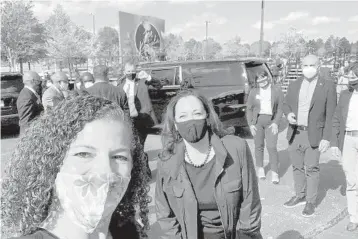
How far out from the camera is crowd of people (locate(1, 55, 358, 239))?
1.19m

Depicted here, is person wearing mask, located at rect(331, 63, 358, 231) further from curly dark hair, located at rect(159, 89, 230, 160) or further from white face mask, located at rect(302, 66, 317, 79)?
curly dark hair, located at rect(159, 89, 230, 160)

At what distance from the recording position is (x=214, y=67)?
27.7 feet

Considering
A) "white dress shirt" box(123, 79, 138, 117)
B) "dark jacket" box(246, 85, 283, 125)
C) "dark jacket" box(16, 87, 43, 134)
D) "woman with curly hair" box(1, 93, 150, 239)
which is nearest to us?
"woman with curly hair" box(1, 93, 150, 239)

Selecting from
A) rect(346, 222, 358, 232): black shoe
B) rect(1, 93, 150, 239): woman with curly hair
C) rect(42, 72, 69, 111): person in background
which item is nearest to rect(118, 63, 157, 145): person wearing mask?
rect(42, 72, 69, 111): person in background

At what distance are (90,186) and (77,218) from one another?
0.10m

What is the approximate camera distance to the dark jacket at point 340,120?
430 centimetres

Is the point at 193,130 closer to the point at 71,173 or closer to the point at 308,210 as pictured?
the point at 71,173

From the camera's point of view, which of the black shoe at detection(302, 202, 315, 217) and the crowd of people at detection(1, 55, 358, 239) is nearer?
the crowd of people at detection(1, 55, 358, 239)

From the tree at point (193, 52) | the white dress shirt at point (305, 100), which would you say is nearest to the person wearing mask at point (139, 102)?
the white dress shirt at point (305, 100)

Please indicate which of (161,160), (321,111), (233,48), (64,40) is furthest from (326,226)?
(233,48)

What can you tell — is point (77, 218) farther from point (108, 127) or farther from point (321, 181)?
point (321, 181)

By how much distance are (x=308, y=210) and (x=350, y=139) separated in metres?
0.95

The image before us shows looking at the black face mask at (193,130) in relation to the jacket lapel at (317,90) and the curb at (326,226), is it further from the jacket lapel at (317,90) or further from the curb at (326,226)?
the jacket lapel at (317,90)

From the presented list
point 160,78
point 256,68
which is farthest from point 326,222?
point 160,78
